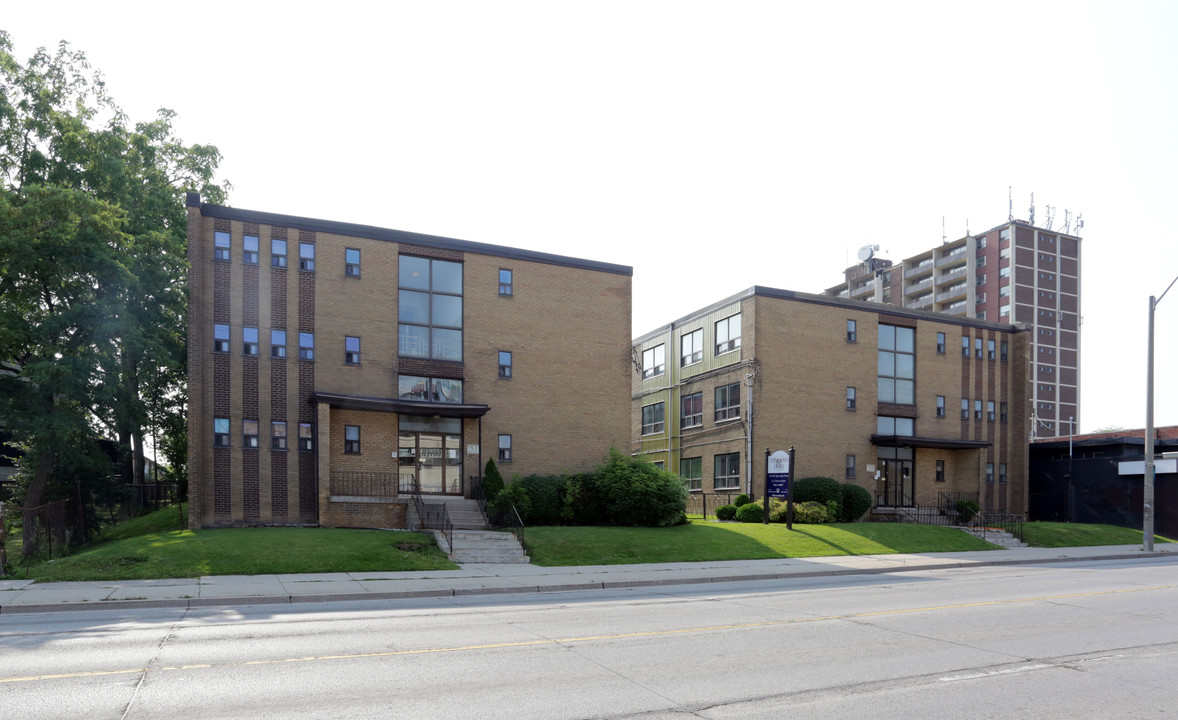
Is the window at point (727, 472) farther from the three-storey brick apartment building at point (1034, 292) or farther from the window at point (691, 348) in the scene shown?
the three-storey brick apartment building at point (1034, 292)

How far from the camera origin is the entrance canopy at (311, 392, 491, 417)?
29.1 m

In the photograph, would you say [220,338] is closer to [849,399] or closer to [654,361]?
[654,361]

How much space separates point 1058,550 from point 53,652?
30872 mm

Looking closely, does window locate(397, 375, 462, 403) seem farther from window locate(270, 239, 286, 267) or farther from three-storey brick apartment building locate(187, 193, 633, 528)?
window locate(270, 239, 286, 267)

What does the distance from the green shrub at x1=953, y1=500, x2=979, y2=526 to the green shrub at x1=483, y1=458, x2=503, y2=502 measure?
23.1 m

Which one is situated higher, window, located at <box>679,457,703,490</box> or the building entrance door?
the building entrance door

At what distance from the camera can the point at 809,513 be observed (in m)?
34.4

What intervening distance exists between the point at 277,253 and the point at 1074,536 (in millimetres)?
33816

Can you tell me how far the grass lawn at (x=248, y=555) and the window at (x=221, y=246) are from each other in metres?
9.42

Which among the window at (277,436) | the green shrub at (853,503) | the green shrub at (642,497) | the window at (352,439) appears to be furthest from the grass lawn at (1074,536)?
the window at (277,436)

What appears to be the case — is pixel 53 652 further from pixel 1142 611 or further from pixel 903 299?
pixel 903 299

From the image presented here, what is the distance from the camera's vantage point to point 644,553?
965 inches

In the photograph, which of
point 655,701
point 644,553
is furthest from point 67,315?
point 655,701

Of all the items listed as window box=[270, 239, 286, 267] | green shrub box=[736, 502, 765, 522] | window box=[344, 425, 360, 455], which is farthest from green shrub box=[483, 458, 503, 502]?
green shrub box=[736, 502, 765, 522]
